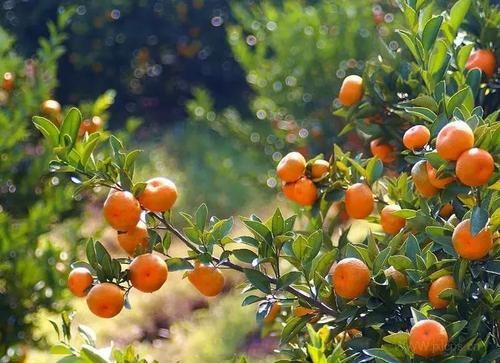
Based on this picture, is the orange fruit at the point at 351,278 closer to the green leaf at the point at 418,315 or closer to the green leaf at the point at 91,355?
the green leaf at the point at 418,315

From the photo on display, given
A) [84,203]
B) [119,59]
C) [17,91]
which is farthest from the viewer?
[119,59]

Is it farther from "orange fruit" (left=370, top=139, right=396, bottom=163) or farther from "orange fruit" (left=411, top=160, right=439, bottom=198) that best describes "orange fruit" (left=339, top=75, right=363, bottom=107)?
"orange fruit" (left=411, top=160, right=439, bottom=198)

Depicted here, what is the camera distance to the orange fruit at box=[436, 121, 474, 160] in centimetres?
107

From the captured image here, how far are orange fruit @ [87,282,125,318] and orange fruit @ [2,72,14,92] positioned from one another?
1.46 meters

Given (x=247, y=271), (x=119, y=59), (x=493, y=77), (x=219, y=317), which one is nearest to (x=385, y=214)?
(x=247, y=271)

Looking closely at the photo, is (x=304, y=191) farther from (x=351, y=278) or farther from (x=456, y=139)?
(x=456, y=139)

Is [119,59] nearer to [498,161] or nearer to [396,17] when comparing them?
[396,17]

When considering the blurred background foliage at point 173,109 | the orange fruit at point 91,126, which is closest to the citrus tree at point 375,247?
the blurred background foliage at point 173,109

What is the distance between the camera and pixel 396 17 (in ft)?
12.2

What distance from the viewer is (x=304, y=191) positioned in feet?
4.90

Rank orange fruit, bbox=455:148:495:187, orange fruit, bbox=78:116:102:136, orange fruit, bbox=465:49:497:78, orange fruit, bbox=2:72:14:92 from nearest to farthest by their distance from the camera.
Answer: orange fruit, bbox=455:148:495:187, orange fruit, bbox=465:49:497:78, orange fruit, bbox=78:116:102:136, orange fruit, bbox=2:72:14:92

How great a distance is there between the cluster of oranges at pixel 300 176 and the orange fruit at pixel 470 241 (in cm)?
39

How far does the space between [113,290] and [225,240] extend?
175 mm

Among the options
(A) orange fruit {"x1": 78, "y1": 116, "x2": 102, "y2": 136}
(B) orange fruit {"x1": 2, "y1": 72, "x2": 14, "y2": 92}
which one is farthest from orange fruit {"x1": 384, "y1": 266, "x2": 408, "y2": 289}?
(B) orange fruit {"x1": 2, "y1": 72, "x2": 14, "y2": 92}
